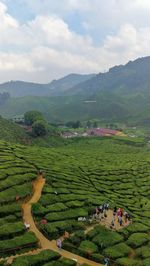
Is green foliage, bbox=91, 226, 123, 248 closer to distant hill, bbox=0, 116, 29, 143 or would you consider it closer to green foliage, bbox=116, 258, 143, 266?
green foliage, bbox=116, 258, 143, 266

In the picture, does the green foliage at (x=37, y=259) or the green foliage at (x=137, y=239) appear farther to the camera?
the green foliage at (x=137, y=239)

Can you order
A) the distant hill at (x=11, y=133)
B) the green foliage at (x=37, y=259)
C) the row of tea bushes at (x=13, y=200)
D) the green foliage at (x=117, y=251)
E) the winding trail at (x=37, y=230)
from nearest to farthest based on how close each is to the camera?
the green foliage at (x=37, y=259) → the row of tea bushes at (x=13, y=200) → the winding trail at (x=37, y=230) → the green foliage at (x=117, y=251) → the distant hill at (x=11, y=133)

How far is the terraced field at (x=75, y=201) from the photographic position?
5344 cm

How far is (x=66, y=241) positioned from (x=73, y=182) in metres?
26.8

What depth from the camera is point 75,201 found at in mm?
69250

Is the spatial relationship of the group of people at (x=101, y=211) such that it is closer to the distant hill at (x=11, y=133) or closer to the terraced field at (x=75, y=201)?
the terraced field at (x=75, y=201)

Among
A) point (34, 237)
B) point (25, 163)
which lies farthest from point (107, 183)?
point (34, 237)

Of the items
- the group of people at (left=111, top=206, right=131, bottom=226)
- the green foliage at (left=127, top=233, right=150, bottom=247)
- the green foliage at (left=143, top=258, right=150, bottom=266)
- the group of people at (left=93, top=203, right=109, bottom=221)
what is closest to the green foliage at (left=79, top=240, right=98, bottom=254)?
the green foliage at (left=143, top=258, right=150, bottom=266)

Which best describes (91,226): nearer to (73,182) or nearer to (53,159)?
(73,182)

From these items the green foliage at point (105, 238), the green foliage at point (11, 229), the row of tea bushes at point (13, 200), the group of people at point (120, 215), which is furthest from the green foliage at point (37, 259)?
the group of people at point (120, 215)

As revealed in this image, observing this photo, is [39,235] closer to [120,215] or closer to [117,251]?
[117,251]

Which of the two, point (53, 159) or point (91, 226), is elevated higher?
point (53, 159)

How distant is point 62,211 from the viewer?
2511 inches

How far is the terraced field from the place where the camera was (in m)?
53.4
